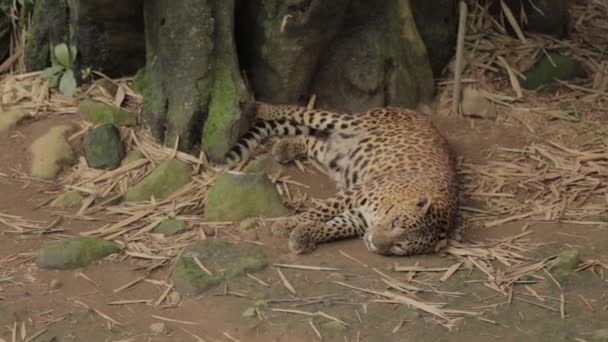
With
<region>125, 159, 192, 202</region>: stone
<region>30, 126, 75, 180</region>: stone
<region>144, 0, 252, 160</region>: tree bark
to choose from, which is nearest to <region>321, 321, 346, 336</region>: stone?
<region>125, 159, 192, 202</region>: stone

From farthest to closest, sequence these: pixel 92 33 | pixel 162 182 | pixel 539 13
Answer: pixel 539 13
pixel 92 33
pixel 162 182

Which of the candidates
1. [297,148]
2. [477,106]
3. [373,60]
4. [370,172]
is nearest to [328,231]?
[370,172]

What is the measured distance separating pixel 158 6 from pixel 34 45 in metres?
1.41

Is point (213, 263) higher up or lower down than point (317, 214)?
lower down

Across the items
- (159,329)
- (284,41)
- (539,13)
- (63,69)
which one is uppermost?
(539,13)

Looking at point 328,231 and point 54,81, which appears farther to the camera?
point 54,81

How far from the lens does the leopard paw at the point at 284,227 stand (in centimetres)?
642

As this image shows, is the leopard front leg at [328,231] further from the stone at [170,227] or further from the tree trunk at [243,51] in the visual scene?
the tree trunk at [243,51]

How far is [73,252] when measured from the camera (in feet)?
19.8

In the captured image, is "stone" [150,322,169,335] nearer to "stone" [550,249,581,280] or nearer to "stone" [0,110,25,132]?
"stone" [550,249,581,280]

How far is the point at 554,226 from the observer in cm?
669

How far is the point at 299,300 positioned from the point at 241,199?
1.11m

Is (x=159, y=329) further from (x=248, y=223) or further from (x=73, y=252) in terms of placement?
(x=248, y=223)

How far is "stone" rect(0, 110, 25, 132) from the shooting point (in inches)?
293
